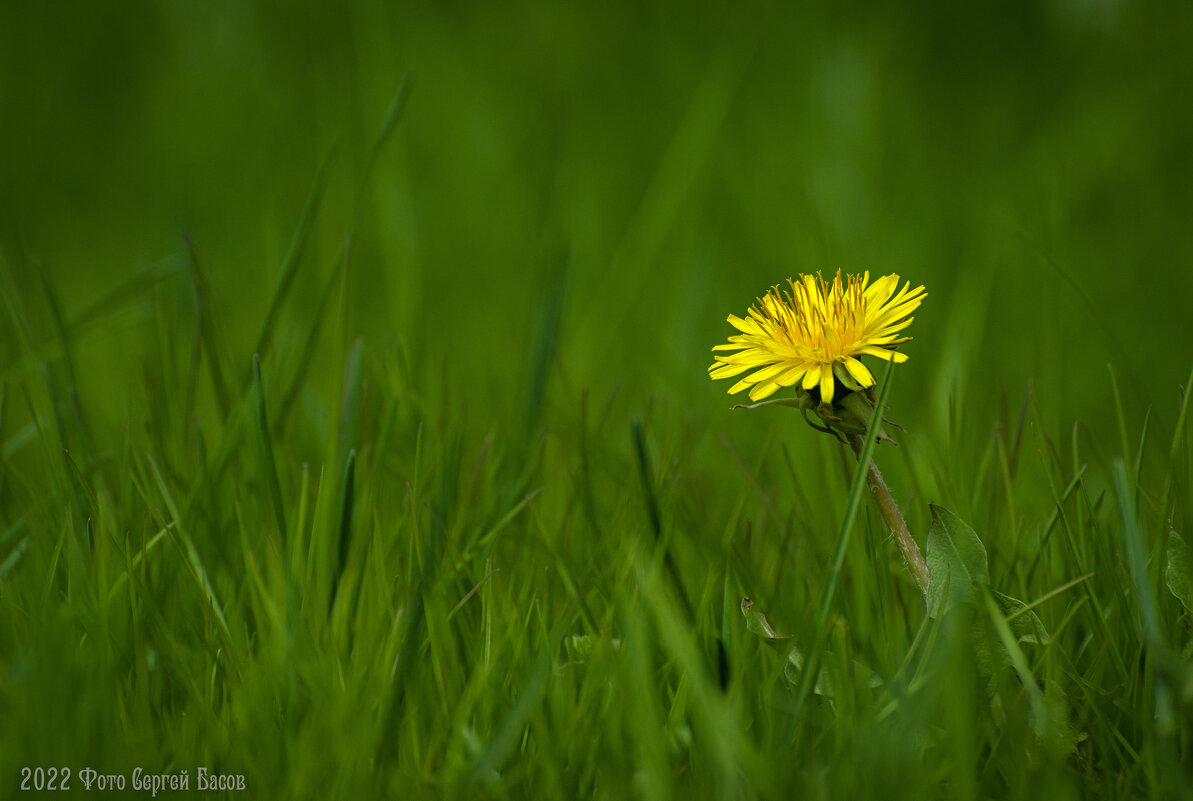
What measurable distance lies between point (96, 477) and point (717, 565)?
0.75 metres

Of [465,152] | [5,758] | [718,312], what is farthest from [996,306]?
[5,758]

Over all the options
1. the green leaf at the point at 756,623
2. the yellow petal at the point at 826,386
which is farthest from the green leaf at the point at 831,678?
the yellow petal at the point at 826,386

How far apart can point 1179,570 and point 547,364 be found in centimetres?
76

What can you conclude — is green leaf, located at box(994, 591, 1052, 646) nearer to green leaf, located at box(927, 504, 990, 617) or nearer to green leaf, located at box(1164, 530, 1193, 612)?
green leaf, located at box(927, 504, 990, 617)

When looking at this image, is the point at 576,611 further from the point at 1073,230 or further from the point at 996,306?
the point at 1073,230

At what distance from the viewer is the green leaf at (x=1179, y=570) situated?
810mm

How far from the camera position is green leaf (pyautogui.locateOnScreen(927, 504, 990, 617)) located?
767 millimetres

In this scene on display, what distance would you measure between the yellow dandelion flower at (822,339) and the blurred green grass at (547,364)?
0.20 meters

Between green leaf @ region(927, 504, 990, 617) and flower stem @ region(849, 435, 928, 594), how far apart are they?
11 mm

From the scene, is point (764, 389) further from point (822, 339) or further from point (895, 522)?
point (895, 522)

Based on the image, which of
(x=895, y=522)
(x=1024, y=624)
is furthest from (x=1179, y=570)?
(x=895, y=522)

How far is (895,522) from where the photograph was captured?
778 mm

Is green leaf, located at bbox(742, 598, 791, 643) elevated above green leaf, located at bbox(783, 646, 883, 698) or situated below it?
above

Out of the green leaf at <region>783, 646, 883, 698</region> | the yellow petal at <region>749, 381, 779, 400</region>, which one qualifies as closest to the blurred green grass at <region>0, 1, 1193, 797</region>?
the green leaf at <region>783, 646, 883, 698</region>
